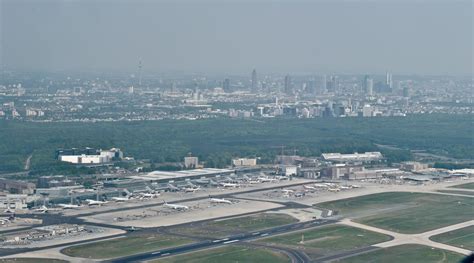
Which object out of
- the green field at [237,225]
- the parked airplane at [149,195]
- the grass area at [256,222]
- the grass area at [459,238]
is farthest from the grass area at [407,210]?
the parked airplane at [149,195]

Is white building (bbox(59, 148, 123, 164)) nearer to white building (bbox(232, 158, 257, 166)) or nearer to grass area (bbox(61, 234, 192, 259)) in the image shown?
white building (bbox(232, 158, 257, 166))

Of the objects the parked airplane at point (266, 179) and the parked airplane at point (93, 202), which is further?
the parked airplane at point (266, 179)

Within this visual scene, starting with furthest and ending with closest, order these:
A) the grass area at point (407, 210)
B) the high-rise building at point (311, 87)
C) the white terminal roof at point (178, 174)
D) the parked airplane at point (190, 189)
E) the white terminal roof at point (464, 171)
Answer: the high-rise building at point (311, 87) < the white terminal roof at point (464, 171) < the white terminal roof at point (178, 174) < the parked airplane at point (190, 189) < the grass area at point (407, 210)

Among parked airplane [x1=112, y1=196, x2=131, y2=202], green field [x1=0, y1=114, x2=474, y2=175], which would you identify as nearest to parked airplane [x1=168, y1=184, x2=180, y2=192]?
parked airplane [x1=112, y1=196, x2=131, y2=202]

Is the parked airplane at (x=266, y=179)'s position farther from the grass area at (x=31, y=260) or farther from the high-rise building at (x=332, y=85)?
the high-rise building at (x=332, y=85)

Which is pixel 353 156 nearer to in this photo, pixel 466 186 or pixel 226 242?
pixel 466 186

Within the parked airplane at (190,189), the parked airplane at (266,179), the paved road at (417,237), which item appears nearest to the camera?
the paved road at (417,237)
